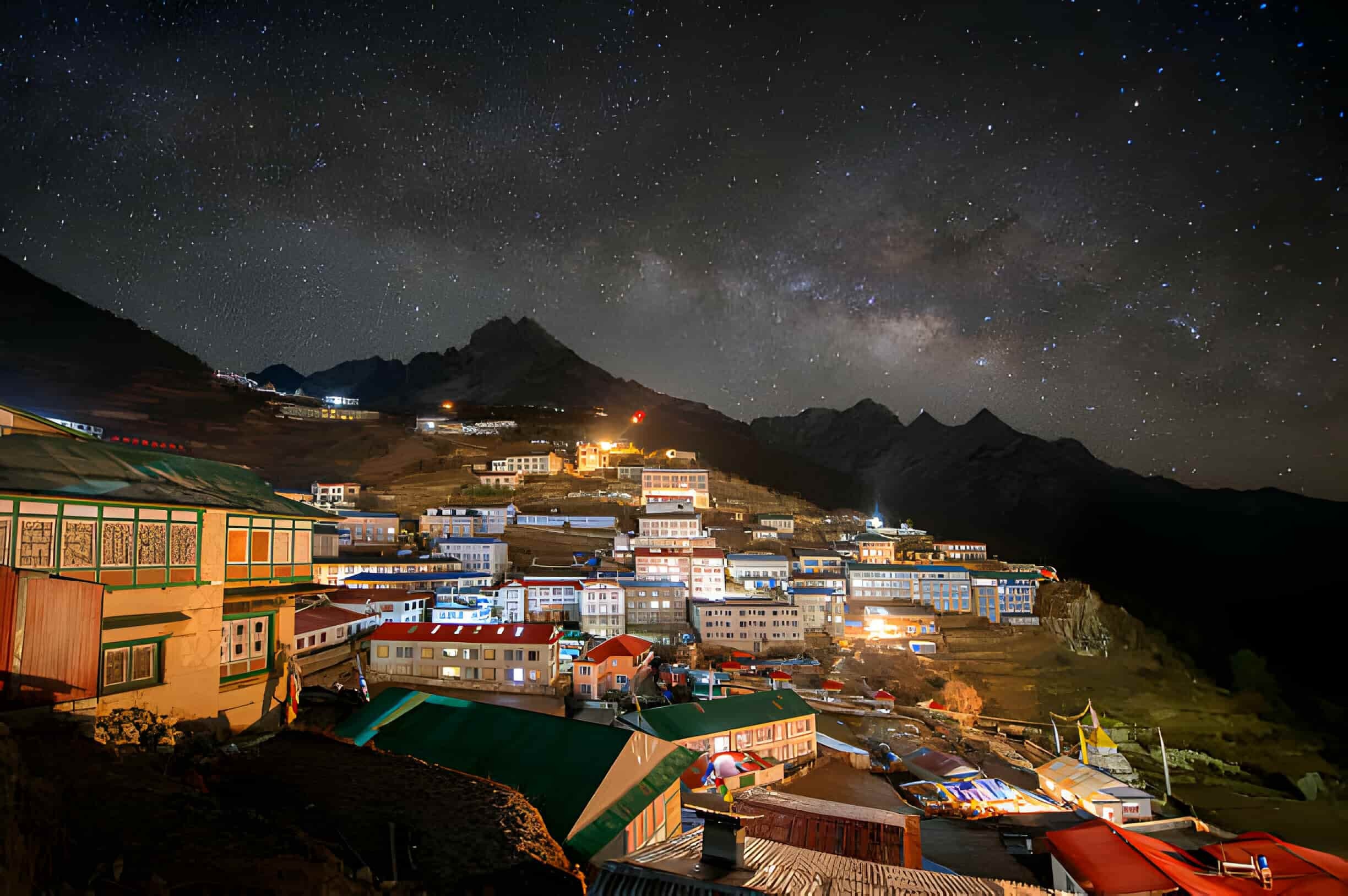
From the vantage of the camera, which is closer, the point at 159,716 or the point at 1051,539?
the point at 159,716

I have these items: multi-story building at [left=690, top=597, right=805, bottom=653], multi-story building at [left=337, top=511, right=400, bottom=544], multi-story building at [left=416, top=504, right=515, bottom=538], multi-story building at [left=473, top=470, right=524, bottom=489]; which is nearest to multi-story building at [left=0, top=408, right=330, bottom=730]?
multi-story building at [left=690, top=597, right=805, bottom=653]

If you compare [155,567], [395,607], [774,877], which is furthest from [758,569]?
[155,567]

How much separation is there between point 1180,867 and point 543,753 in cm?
1091

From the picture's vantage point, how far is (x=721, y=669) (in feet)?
102

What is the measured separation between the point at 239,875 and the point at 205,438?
83313 millimetres

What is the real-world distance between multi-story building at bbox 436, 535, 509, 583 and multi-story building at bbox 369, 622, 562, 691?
Answer: 20.4 m

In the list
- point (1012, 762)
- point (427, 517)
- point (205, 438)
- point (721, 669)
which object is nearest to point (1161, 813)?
point (1012, 762)

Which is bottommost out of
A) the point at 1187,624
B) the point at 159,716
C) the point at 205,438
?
the point at 1187,624

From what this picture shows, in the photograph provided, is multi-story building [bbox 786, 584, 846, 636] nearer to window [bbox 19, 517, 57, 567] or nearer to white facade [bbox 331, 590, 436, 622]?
white facade [bbox 331, 590, 436, 622]

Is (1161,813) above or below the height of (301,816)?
below

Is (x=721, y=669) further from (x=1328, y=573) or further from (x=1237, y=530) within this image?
(x=1237, y=530)

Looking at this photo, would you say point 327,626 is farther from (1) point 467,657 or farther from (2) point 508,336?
(2) point 508,336

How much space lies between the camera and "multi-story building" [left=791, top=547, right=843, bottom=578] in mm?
47750

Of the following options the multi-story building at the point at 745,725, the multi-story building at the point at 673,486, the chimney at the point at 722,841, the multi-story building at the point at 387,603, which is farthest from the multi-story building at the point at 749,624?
the chimney at the point at 722,841
